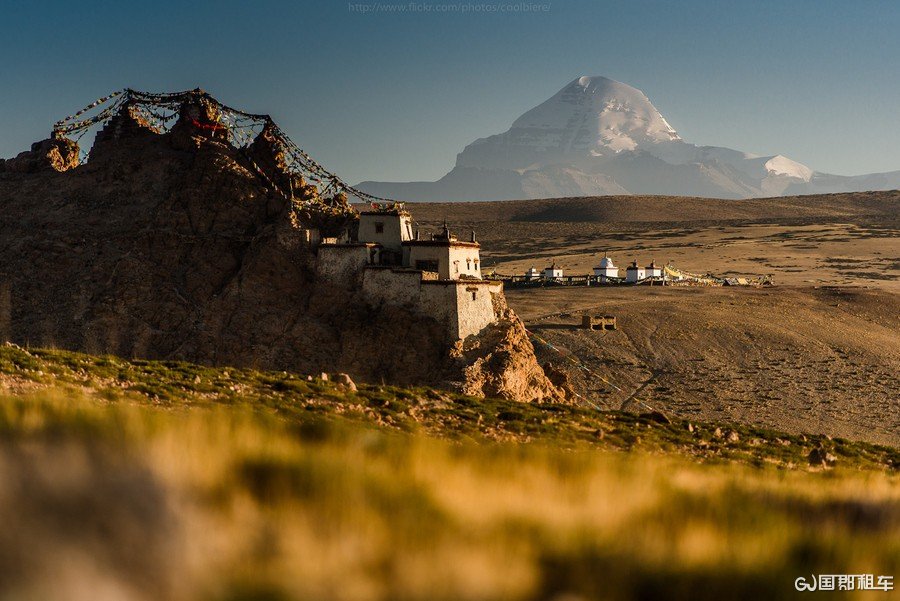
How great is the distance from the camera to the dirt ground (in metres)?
37.1

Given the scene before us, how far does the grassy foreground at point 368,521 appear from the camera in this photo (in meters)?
3.52

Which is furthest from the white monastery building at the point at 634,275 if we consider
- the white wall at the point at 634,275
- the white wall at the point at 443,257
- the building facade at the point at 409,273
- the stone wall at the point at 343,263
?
the stone wall at the point at 343,263

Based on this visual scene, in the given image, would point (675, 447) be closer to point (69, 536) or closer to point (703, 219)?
point (69, 536)

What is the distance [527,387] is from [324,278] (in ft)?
24.7

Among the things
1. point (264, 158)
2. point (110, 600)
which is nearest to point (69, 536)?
point (110, 600)

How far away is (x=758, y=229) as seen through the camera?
121 m

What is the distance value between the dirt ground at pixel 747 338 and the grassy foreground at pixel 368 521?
98.9 ft

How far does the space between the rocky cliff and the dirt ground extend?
11.1 meters

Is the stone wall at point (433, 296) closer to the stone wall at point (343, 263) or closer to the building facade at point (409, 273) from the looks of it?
the building facade at point (409, 273)

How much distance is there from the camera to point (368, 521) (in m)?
4.14

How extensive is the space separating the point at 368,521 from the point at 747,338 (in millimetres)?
46214

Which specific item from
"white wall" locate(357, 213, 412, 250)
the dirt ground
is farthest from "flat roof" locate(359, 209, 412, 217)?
the dirt ground

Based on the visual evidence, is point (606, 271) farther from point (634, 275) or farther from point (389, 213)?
point (389, 213)

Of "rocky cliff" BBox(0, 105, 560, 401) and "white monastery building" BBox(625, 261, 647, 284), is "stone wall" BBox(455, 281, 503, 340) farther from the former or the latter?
"white monastery building" BBox(625, 261, 647, 284)
